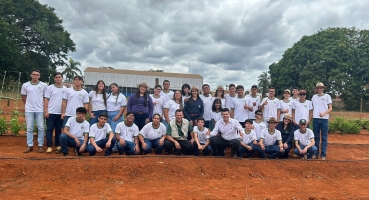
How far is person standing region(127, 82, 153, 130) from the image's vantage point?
6.04 metres

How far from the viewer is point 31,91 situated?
5.64m

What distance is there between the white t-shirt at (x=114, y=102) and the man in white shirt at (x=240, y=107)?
2726 mm

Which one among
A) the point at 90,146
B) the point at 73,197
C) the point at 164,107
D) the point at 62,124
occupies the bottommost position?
the point at 73,197

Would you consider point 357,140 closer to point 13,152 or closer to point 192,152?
point 192,152

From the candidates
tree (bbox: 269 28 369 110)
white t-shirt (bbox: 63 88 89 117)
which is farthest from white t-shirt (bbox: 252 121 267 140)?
tree (bbox: 269 28 369 110)

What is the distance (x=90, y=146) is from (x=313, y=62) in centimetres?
2726

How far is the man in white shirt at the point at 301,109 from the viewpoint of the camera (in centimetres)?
639

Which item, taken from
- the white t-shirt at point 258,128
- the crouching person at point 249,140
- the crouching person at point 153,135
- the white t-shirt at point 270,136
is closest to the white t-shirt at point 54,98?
the crouching person at point 153,135

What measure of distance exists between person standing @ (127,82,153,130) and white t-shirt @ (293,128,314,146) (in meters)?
3.46

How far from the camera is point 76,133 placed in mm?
5500

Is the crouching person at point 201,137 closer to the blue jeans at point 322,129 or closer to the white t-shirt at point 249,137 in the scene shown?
the white t-shirt at point 249,137

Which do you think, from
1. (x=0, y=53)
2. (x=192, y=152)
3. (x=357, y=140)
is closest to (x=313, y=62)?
(x=357, y=140)

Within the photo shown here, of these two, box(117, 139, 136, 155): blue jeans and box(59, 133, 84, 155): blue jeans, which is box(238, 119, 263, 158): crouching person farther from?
box(59, 133, 84, 155): blue jeans

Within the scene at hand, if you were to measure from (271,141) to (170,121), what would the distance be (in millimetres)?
2377
